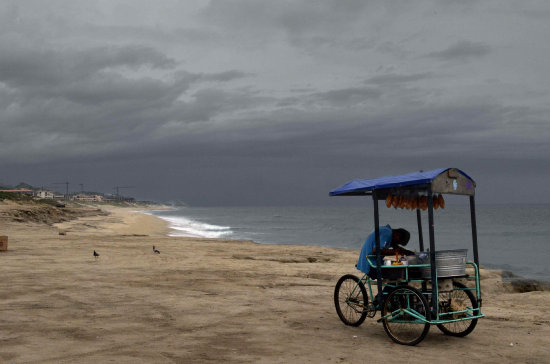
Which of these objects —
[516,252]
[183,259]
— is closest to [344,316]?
[183,259]

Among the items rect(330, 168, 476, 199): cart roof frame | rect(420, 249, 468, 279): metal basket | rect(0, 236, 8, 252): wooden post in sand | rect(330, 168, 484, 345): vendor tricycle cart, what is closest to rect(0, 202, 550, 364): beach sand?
rect(330, 168, 484, 345): vendor tricycle cart

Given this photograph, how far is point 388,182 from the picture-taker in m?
8.52

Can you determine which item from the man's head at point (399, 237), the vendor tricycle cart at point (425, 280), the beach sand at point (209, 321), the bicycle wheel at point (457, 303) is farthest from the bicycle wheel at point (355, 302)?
the bicycle wheel at point (457, 303)

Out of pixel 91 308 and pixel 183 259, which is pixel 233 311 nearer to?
Result: pixel 91 308

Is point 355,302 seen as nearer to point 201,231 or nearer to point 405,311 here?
point 405,311

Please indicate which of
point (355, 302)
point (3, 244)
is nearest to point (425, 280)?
point (355, 302)

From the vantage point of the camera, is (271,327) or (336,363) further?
(271,327)

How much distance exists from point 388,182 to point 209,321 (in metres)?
4.21

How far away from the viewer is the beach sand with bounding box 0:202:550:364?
7086 mm

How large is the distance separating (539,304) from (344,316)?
20.5 feet

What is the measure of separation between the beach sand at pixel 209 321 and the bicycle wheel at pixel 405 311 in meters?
0.21

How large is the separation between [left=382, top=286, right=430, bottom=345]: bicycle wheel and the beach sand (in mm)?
206

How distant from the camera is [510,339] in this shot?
8211 millimetres

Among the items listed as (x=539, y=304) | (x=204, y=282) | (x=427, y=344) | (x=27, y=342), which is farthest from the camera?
(x=204, y=282)
